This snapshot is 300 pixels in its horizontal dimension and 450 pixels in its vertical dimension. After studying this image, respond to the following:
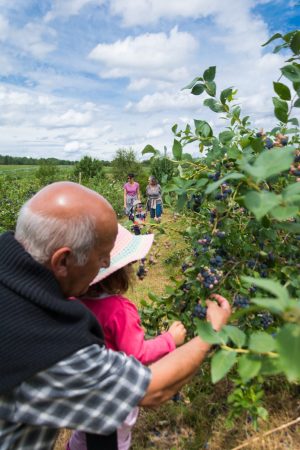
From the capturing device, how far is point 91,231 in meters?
1.06

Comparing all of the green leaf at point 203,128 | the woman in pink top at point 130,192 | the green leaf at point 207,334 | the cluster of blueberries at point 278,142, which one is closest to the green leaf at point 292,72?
the cluster of blueberries at point 278,142

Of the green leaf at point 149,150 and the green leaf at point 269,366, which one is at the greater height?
the green leaf at point 149,150

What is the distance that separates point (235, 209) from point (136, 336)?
716 millimetres

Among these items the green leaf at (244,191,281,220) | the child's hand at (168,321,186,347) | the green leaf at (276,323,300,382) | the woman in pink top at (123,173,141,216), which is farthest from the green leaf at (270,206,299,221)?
the woman in pink top at (123,173,141,216)

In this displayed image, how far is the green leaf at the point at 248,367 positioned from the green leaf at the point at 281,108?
83 cm

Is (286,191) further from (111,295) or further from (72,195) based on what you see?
(111,295)

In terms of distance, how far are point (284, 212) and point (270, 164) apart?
0.08 metres

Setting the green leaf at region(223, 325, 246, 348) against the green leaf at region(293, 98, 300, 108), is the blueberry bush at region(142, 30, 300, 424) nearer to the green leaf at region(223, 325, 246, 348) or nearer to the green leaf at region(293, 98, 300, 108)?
the green leaf at region(293, 98, 300, 108)

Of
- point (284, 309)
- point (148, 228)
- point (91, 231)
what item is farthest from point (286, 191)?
point (148, 228)

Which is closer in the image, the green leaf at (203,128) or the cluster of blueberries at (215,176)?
the cluster of blueberries at (215,176)

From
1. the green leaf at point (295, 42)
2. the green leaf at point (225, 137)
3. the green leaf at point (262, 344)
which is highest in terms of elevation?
the green leaf at point (295, 42)

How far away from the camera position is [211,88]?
1561 millimetres

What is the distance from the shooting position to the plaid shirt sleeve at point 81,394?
93 cm

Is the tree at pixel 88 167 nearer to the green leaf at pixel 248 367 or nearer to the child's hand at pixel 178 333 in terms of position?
Result: the child's hand at pixel 178 333
